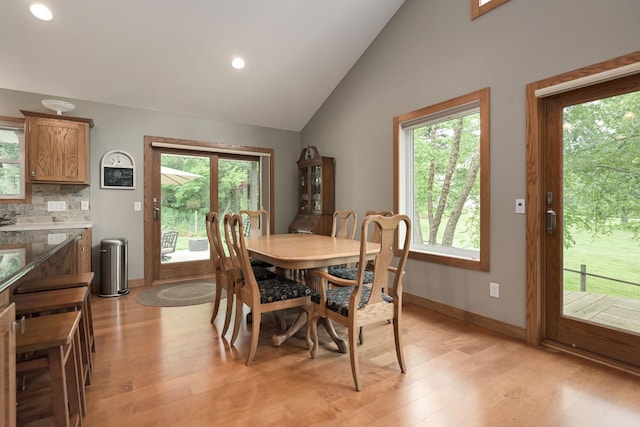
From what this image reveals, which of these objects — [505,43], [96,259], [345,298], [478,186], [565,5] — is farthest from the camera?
[96,259]

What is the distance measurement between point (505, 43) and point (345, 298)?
250 centimetres

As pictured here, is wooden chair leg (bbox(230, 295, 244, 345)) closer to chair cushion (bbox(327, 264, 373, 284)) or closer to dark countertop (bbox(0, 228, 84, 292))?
chair cushion (bbox(327, 264, 373, 284))

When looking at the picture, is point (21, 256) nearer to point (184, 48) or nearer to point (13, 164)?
point (184, 48)

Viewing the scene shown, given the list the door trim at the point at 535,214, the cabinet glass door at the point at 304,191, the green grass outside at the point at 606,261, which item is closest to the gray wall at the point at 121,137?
the cabinet glass door at the point at 304,191

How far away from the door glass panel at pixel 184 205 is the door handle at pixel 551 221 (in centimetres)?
421

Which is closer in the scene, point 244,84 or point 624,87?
point 624,87

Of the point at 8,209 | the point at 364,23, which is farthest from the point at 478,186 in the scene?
the point at 8,209

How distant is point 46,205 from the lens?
386cm

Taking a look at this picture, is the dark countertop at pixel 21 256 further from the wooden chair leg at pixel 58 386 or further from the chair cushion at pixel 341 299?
the chair cushion at pixel 341 299

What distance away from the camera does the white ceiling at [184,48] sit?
10.6 ft

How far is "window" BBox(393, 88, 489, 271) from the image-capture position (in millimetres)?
2951

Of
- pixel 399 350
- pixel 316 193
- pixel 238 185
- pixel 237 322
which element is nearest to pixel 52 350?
pixel 237 322

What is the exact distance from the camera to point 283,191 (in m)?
5.49

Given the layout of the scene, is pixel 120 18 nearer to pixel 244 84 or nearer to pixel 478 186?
pixel 244 84
